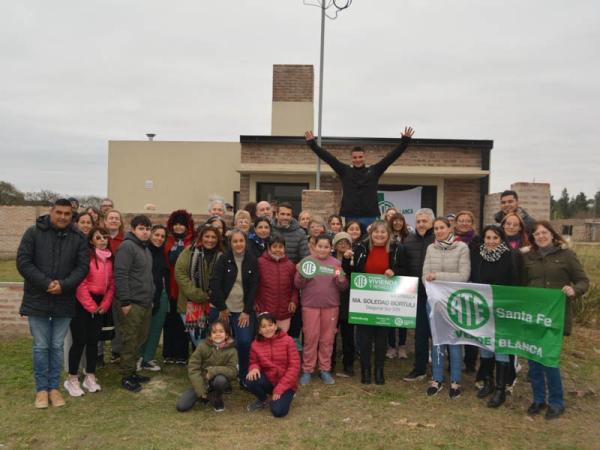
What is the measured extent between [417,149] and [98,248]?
9.67 metres

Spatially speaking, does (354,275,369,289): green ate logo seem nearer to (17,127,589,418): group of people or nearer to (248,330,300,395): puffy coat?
(17,127,589,418): group of people

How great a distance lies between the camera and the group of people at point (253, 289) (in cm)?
437

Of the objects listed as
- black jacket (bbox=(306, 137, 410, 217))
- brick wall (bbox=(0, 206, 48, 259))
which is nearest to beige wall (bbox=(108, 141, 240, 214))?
brick wall (bbox=(0, 206, 48, 259))

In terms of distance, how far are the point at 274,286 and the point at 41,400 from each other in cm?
251

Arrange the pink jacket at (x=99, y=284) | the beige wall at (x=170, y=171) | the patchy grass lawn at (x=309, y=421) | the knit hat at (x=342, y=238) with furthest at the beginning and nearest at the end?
1. the beige wall at (x=170, y=171)
2. the knit hat at (x=342, y=238)
3. the pink jacket at (x=99, y=284)
4. the patchy grass lawn at (x=309, y=421)

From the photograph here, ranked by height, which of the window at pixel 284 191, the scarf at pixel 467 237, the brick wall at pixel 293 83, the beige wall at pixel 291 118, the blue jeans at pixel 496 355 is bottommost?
the blue jeans at pixel 496 355

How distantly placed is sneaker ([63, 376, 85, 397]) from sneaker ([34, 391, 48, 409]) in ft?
0.88

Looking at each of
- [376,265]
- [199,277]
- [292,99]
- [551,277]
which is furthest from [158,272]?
[292,99]

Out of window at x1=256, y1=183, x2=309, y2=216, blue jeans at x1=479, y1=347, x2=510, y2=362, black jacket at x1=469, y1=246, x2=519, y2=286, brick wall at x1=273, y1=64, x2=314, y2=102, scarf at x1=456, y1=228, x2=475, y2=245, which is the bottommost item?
blue jeans at x1=479, y1=347, x2=510, y2=362

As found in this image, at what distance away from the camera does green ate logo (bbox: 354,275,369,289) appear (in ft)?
16.8

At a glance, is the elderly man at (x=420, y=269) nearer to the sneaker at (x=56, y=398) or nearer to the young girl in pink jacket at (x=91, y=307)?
the young girl in pink jacket at (x=91, y=307)

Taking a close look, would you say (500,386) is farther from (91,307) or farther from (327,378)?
(91,307)

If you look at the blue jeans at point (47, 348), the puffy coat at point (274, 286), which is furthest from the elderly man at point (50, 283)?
the puffy coat at point (274, 286)

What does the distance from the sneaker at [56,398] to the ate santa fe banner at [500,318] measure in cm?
382
